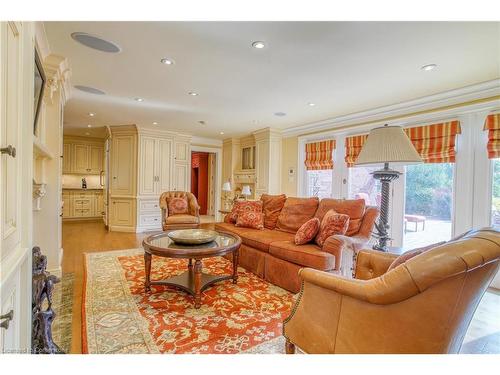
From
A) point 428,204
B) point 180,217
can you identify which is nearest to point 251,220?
point 180,217

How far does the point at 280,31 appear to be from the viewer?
2.02 m

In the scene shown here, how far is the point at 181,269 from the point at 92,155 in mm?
5718

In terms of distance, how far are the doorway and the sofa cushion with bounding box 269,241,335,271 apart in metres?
4.90

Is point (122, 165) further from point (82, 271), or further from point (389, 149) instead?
point (389, 149)

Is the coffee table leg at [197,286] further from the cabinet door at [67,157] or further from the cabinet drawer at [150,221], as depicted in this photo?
the cabinet door at [67,157]

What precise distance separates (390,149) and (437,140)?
2290 mm

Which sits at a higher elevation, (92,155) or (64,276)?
(92,155)

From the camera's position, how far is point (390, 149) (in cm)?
186

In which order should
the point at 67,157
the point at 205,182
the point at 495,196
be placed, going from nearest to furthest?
the point at 495,196, the point at 67,157, the point at 205,182

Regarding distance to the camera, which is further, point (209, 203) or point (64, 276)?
point (209, 203)

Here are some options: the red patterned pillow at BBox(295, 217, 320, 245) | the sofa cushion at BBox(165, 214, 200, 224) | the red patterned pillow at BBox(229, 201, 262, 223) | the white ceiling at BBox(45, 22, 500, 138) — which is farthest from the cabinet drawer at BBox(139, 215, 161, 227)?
the red patterned pillow at BBox(295, 217, 320, 245)

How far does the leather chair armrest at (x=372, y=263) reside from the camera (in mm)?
1664

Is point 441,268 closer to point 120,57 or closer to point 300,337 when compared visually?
point 300,337
